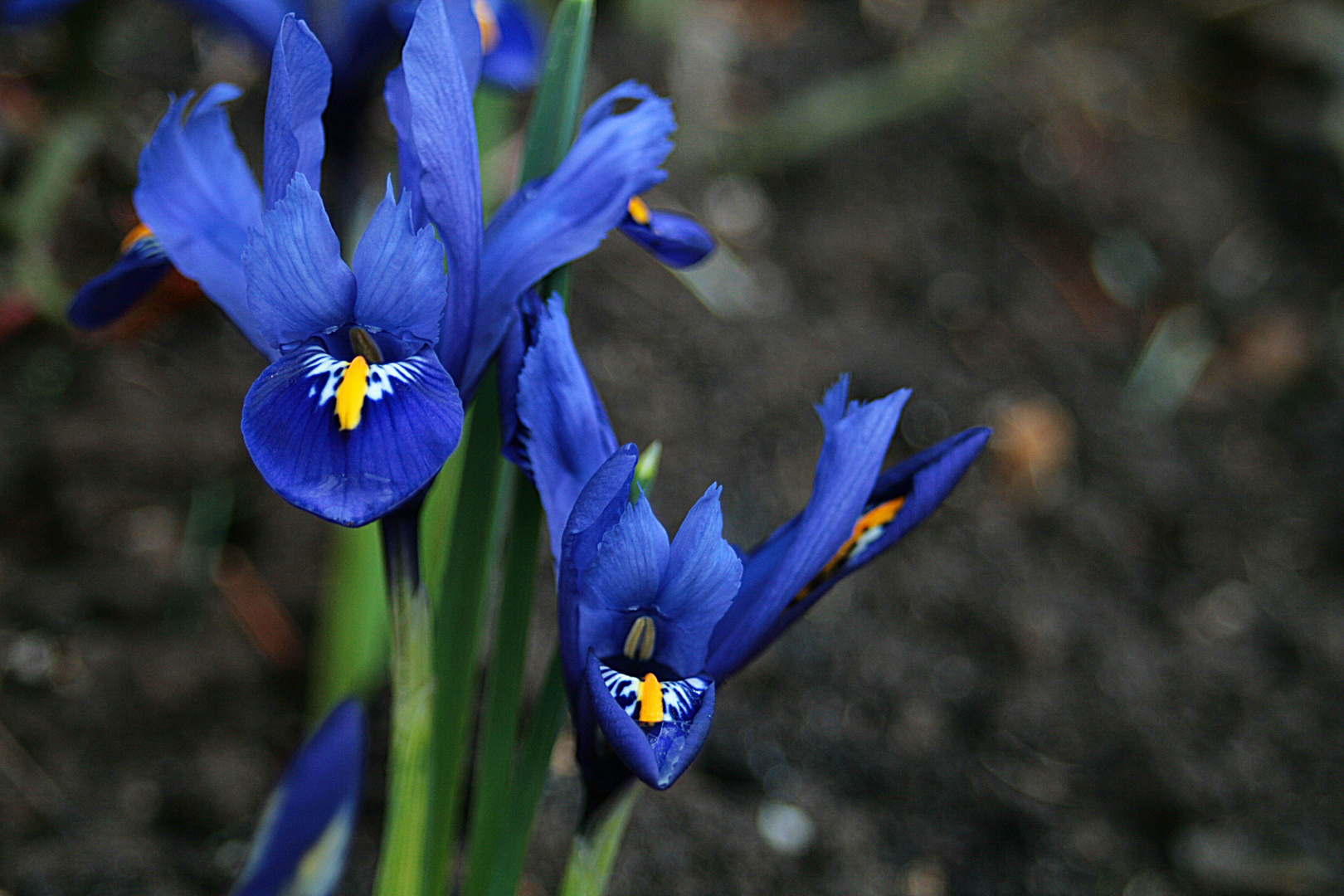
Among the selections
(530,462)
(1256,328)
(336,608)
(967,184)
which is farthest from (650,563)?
(1256,328)

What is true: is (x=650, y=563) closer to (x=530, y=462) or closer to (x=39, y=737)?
(x=530, y=462)

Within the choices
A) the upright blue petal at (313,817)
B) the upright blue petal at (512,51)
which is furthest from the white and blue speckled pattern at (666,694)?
the upright blue petal at (512,51)

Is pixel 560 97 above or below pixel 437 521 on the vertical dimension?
above

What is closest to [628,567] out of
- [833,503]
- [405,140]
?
[833,503]

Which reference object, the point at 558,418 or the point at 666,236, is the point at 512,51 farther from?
the point at 558,418

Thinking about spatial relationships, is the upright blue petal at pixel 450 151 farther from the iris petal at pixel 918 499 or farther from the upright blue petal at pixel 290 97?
the iris petal at pixel 918 499

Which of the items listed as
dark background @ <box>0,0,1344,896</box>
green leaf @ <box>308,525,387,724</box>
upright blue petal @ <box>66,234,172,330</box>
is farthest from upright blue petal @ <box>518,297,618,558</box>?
dark background @ <box>0,0,1344,896</box>

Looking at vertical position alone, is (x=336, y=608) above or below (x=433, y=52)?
below
